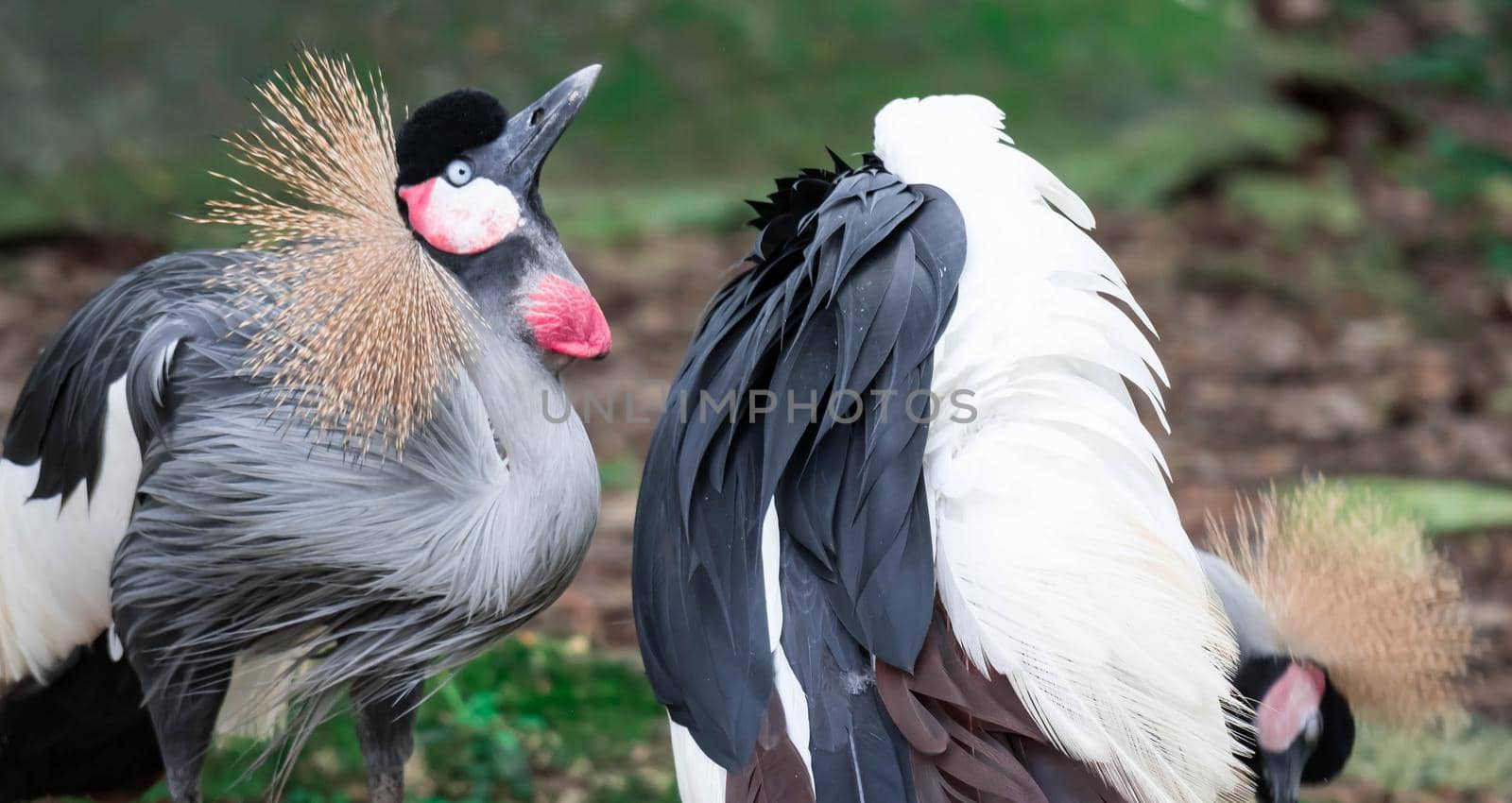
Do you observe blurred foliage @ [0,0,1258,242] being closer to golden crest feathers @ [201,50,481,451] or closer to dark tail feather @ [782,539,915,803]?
Answer: golden crest feathers @ [201,50,481,451]

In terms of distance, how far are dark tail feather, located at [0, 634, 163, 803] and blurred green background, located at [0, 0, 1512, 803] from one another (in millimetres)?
235

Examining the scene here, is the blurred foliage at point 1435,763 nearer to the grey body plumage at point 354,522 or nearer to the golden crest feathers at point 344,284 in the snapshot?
the grey body plumage at point 354,522

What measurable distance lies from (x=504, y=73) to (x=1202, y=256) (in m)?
2.32

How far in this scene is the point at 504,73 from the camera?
4.92m

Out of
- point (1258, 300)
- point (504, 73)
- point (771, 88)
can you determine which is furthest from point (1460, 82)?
point (504, 73)

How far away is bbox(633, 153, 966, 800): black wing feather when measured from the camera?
1.34 m

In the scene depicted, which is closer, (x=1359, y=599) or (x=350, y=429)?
(x=350, y=429)

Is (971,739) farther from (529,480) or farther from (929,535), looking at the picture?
(529,480)

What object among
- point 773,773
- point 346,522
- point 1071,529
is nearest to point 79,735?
point 346,522

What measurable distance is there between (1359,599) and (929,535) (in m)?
0.79

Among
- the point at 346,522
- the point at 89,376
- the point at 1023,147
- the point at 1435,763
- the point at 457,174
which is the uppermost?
the point at 1023,147

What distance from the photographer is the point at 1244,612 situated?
6.13ft

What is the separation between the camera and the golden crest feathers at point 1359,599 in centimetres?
188

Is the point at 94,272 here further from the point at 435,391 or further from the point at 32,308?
the point at 435,391
